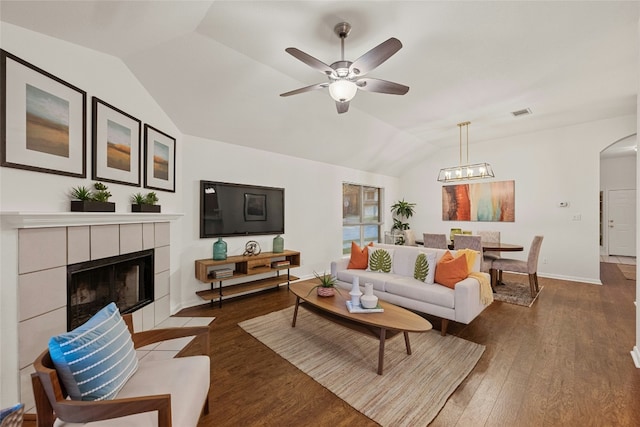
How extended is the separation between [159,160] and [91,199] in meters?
1.12

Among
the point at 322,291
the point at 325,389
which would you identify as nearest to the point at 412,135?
the point at 322,291

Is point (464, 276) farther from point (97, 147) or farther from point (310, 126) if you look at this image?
point (97, 147)

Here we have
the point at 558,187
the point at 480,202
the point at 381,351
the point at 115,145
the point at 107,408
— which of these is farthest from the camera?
the point at 480,202

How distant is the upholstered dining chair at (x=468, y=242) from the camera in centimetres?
393

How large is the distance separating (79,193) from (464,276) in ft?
11.9

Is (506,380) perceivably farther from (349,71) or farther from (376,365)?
(349,71)

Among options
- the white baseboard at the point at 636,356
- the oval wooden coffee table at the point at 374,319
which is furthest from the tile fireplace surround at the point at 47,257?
the white baseboard at the point at 636,356

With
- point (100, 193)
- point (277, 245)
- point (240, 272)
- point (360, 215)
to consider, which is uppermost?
point (100, 193)

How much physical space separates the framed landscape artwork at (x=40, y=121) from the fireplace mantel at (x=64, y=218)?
0.33 metres

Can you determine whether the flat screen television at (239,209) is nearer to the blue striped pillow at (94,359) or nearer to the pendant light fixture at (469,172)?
the blue striped pillow at (94,359)

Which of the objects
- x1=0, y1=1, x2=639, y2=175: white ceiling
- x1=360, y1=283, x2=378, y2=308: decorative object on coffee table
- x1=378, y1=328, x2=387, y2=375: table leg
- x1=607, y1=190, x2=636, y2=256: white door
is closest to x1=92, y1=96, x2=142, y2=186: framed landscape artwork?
x1=0, y1=1, x2=639, y2=175: white ceiling

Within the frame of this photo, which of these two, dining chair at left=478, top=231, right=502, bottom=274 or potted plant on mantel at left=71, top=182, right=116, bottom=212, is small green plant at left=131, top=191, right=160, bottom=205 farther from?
dining chair at left=478, top=231, right=502, bottom=274

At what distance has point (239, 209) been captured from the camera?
4035 millimetres

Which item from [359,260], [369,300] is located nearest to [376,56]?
[369,300]
